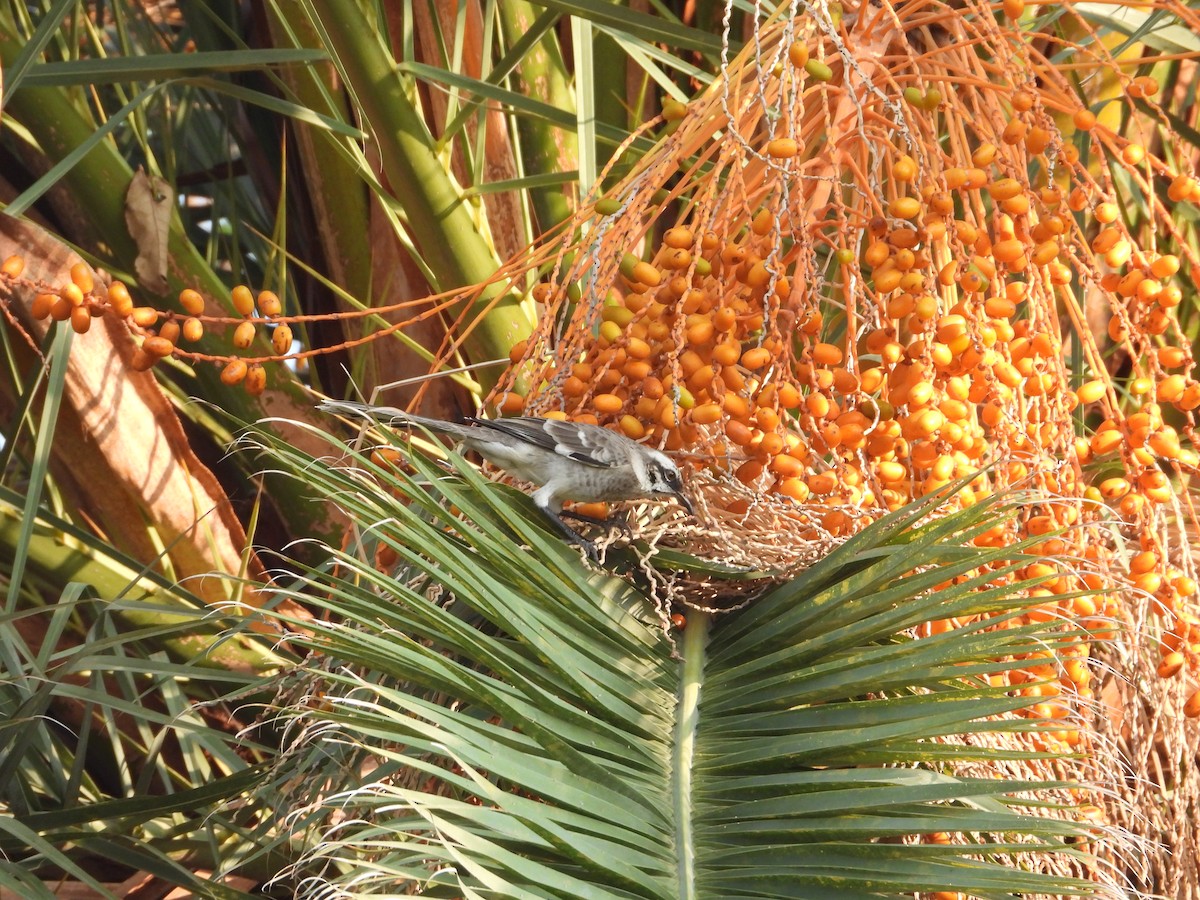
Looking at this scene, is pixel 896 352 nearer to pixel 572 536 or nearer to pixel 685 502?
pixel 685 502

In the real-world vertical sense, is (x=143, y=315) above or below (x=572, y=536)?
above

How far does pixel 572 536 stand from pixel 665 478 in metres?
0.14

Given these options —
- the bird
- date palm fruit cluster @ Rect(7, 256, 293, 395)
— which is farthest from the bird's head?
date palm fruit cluster @ Rect(7, 256, 293, 395)

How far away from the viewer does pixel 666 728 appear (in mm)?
1255

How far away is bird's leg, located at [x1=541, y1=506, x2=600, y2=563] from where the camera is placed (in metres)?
1.47

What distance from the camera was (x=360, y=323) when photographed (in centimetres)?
271

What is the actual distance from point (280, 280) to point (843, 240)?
4.29ft

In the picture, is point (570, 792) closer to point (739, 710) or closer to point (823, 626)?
point (739, 710)

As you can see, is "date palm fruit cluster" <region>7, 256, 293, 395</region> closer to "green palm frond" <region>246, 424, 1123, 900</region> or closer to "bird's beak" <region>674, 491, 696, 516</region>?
"green palm frond" <region>246, 424, 1123, 900</region>

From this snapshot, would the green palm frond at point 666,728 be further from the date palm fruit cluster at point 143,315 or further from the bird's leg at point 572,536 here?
the date palm fruit cluster at point 143,315

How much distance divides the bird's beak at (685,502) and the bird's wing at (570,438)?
83mm

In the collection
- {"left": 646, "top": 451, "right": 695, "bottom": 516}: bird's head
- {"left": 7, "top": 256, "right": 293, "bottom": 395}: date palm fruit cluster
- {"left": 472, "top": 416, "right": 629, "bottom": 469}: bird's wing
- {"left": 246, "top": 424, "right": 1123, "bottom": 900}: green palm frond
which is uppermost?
{"left": 7, "top": 256, "right": 293, "bottom": 395}: date palm fruit cluster

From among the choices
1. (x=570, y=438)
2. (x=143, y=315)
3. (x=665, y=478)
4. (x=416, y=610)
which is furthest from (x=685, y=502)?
(x=143, y=315)

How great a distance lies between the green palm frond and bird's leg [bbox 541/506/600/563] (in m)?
0.02
